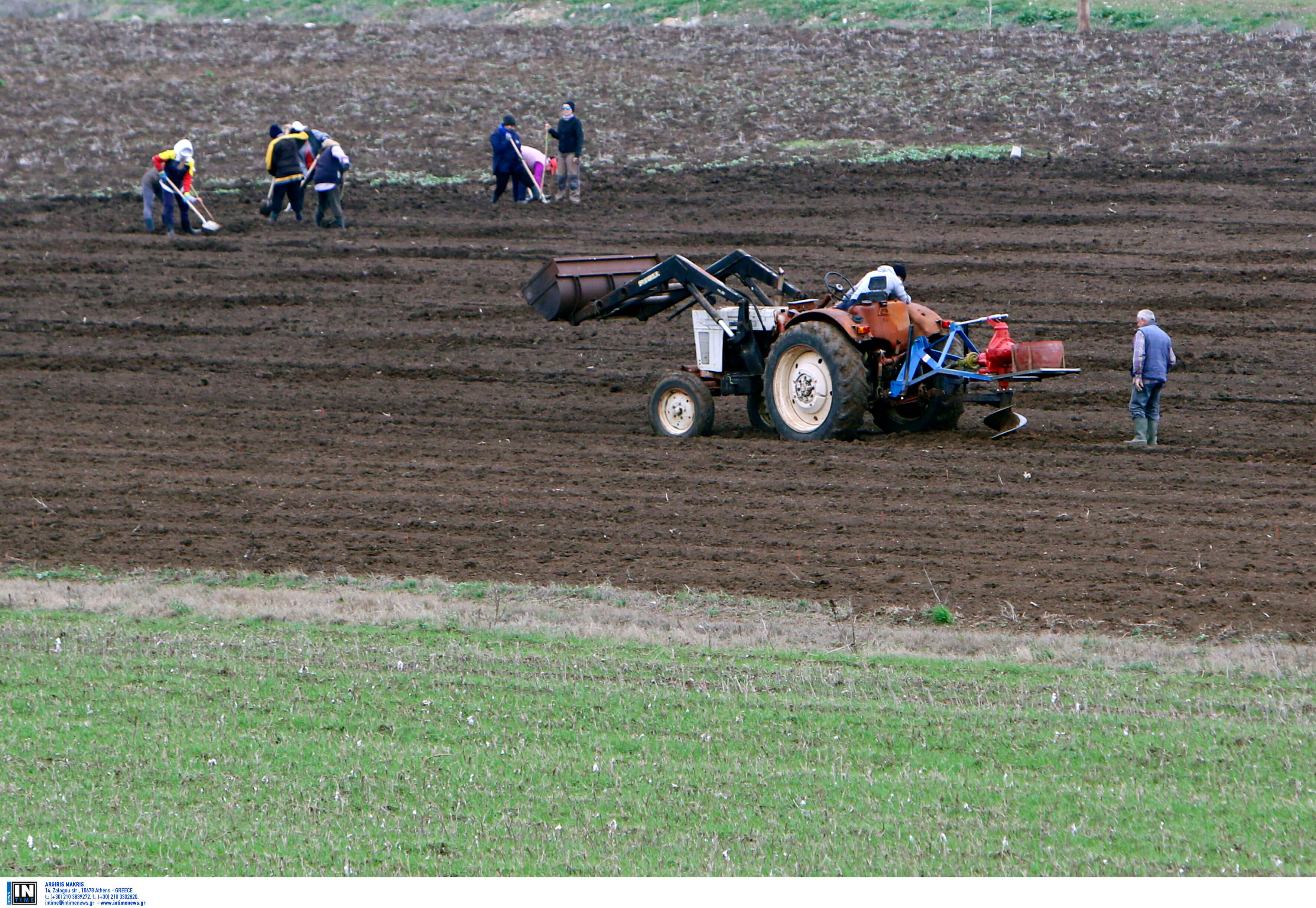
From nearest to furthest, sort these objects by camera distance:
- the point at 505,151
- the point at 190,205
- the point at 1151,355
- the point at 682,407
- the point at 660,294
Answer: the point at 1151,355, the point at 660,294, the point at 682,407, the point at 190,205, the point at 505,151

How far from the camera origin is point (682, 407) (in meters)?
15.6

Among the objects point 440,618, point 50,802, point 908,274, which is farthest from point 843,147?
point 50,802

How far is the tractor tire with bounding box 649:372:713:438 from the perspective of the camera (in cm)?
1541

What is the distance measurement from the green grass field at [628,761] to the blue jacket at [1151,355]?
5695mm

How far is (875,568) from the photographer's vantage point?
11.2m

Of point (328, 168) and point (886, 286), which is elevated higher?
point (328, 168)

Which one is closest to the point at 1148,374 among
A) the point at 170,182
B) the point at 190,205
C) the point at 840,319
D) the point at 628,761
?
the point at 840,319

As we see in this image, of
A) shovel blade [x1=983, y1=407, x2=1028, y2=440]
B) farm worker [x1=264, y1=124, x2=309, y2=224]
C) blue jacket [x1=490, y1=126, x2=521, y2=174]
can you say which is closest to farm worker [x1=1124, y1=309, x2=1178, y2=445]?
shovel blade [x1=983, y1=407, x2=1028, y2=440]

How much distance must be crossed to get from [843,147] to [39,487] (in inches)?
676

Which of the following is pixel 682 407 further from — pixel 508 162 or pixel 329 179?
pixel 329 179

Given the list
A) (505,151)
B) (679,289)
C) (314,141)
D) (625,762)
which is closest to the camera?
(625,762)

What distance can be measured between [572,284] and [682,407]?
5.51 feet

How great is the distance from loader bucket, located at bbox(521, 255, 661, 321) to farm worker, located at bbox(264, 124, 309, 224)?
10724 millimetres

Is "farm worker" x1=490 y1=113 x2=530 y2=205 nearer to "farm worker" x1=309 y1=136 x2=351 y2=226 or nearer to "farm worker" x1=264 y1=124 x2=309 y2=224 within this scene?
"farm worker" x1=309 y1=136 x2=351 y2=226
